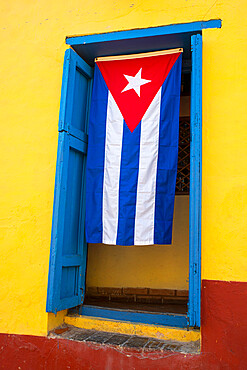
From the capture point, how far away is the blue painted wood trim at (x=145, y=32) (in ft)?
12.1

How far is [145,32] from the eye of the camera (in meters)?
3.86

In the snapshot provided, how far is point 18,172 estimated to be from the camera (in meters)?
4.09

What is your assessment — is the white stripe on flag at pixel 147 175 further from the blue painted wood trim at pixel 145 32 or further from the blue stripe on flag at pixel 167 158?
the blue painted wood trim at pixel 145 32

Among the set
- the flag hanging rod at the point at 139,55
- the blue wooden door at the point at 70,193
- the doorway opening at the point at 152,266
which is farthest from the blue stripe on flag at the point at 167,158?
the doorway opening at the point at 152,266

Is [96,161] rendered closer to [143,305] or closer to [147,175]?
[147,175]

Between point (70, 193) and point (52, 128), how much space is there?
770 millimetres

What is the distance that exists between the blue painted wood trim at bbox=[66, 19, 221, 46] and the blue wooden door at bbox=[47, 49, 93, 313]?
22 cm

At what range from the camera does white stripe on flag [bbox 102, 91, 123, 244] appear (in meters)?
3.92

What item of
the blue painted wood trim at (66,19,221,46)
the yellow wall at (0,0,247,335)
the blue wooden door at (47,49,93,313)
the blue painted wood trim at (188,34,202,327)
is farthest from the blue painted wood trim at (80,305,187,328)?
the blue painted wood trim at (66,19,221,46)

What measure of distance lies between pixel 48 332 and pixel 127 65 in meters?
3.06

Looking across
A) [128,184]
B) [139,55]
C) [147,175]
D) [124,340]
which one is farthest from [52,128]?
[124,340]

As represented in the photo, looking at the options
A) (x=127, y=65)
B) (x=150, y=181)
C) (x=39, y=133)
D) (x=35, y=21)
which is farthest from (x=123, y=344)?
(x=35, y=21)

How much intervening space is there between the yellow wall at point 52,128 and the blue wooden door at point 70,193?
0.20 meters

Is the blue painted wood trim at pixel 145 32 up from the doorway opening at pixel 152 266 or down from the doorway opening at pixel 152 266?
up
